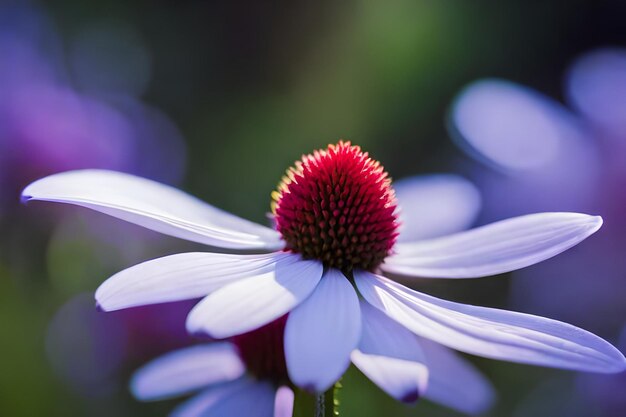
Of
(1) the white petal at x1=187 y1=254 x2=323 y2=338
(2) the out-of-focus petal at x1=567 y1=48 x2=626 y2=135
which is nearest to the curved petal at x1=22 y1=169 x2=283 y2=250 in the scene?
(1) the white petal at x1=187 y1=254 x2=323 y2=338

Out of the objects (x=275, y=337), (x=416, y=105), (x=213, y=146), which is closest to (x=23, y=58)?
(x=213, y=146)

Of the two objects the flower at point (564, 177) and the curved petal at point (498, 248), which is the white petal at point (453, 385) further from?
the flower at point (564, 177)

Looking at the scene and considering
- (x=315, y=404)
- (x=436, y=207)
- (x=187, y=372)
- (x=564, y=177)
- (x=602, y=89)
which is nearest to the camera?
(x=315, y=404)

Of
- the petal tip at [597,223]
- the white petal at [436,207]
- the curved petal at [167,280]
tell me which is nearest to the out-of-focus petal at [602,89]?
the white petal at [436,207]

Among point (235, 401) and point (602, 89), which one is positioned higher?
point (602, 89)

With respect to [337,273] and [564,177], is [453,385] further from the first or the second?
[564,177]

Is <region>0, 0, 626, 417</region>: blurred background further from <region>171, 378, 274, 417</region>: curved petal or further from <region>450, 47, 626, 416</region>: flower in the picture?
<region>171, 378, 274, 417</region>: curved petal

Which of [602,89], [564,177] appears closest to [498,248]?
[564,177]
